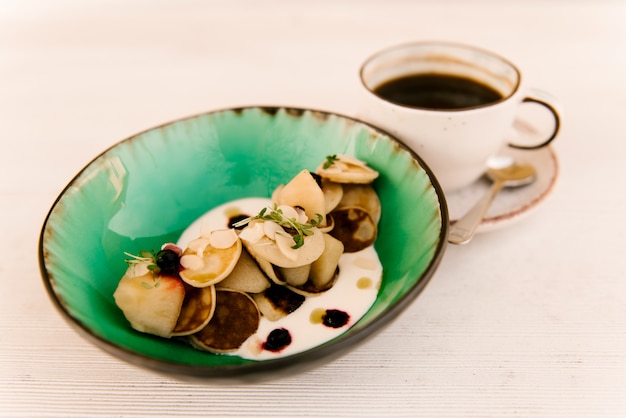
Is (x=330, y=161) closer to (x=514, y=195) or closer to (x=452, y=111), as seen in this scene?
(x=452, y=111)

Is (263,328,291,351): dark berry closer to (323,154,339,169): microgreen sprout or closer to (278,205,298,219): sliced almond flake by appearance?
(278,205,298,219): sliced almond flake

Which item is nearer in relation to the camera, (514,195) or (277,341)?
(277,341)

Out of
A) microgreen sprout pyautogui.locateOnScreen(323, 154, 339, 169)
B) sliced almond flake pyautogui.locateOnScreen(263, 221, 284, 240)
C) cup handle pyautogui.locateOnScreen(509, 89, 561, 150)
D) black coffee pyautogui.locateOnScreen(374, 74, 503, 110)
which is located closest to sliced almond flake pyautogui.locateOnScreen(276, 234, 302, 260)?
sliced almond flake pyautogui.locateOnScreen(263, 221, 284, 240)

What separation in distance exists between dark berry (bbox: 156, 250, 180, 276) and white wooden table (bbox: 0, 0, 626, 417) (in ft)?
0.64

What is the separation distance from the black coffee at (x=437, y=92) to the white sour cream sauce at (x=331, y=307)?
17.4 inches

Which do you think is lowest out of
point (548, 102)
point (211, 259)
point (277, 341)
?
point (277, 341)

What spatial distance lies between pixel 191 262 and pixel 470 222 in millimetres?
576

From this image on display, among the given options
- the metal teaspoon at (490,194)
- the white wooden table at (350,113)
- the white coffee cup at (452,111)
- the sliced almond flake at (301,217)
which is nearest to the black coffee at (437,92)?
the white coffee cup at (452,111)

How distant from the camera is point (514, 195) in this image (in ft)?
4.04

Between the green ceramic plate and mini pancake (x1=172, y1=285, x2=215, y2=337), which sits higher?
the green ceramic plate

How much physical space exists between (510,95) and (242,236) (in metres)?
0.67

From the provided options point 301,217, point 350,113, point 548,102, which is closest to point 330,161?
point 301,217

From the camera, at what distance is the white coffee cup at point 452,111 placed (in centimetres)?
109

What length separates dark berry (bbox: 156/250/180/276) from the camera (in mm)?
878
